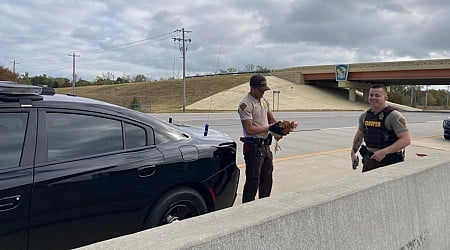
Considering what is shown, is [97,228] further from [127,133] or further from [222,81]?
[222,81]

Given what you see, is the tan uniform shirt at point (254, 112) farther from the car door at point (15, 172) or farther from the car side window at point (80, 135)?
the car door at point (15, 172)

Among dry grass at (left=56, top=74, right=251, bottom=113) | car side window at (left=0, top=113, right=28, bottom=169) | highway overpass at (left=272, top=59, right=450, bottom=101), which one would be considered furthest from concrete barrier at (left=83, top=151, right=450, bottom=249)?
dry grass at (left=56, top=74, right=251, bottom=113)

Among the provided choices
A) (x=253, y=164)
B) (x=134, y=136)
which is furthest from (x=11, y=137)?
(x=253, y=164)

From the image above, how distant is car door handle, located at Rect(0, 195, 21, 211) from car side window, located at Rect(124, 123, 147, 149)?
97 cm

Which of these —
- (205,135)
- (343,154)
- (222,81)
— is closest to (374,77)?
(222,81)

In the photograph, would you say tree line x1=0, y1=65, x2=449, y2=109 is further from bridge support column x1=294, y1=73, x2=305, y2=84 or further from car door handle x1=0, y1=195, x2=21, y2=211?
car door handle x1=0, y1=195, x2=21, y2=211

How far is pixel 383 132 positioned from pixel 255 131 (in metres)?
1.40

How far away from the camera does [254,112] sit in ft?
14.9

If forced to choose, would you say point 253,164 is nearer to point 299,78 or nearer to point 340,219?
point 340,219

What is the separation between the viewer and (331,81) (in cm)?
7056

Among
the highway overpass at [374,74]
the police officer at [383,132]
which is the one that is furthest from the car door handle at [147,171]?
the highway overpass at [374,74]

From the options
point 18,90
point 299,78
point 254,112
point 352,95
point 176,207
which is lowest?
point 176,207

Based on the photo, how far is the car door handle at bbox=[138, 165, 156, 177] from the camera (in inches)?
125

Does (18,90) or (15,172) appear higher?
(18,90)
